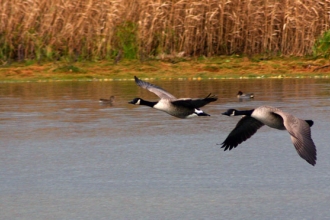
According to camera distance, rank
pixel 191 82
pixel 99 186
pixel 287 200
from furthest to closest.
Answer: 1. pixel 191 82
2. pixel 99 186
3. pixel 287 200

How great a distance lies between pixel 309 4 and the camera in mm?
21844

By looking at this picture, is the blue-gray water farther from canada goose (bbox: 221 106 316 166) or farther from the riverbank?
the riverbank

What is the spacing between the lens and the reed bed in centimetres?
2200

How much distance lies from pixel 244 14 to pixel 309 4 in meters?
1.71

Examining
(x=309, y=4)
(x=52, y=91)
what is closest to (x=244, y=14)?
(x=309, y=4)

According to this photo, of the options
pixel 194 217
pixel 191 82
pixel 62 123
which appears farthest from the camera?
pixel 191 82

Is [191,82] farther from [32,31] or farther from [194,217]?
[194,217]

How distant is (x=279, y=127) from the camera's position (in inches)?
346

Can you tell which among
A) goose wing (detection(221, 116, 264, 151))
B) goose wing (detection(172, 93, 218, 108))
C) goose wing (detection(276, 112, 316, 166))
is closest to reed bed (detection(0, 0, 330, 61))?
goose wing (detection(172, 93, 218, 108))

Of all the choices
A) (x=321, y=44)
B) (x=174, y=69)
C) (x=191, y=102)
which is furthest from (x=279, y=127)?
(x=321, y=44)

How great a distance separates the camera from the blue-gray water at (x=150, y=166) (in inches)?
307

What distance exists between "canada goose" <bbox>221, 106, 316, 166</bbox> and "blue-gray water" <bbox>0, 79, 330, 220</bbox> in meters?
0.45

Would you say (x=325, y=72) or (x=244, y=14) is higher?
(x=244, y=14)

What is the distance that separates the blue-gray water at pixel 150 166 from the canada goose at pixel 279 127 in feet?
1.47
